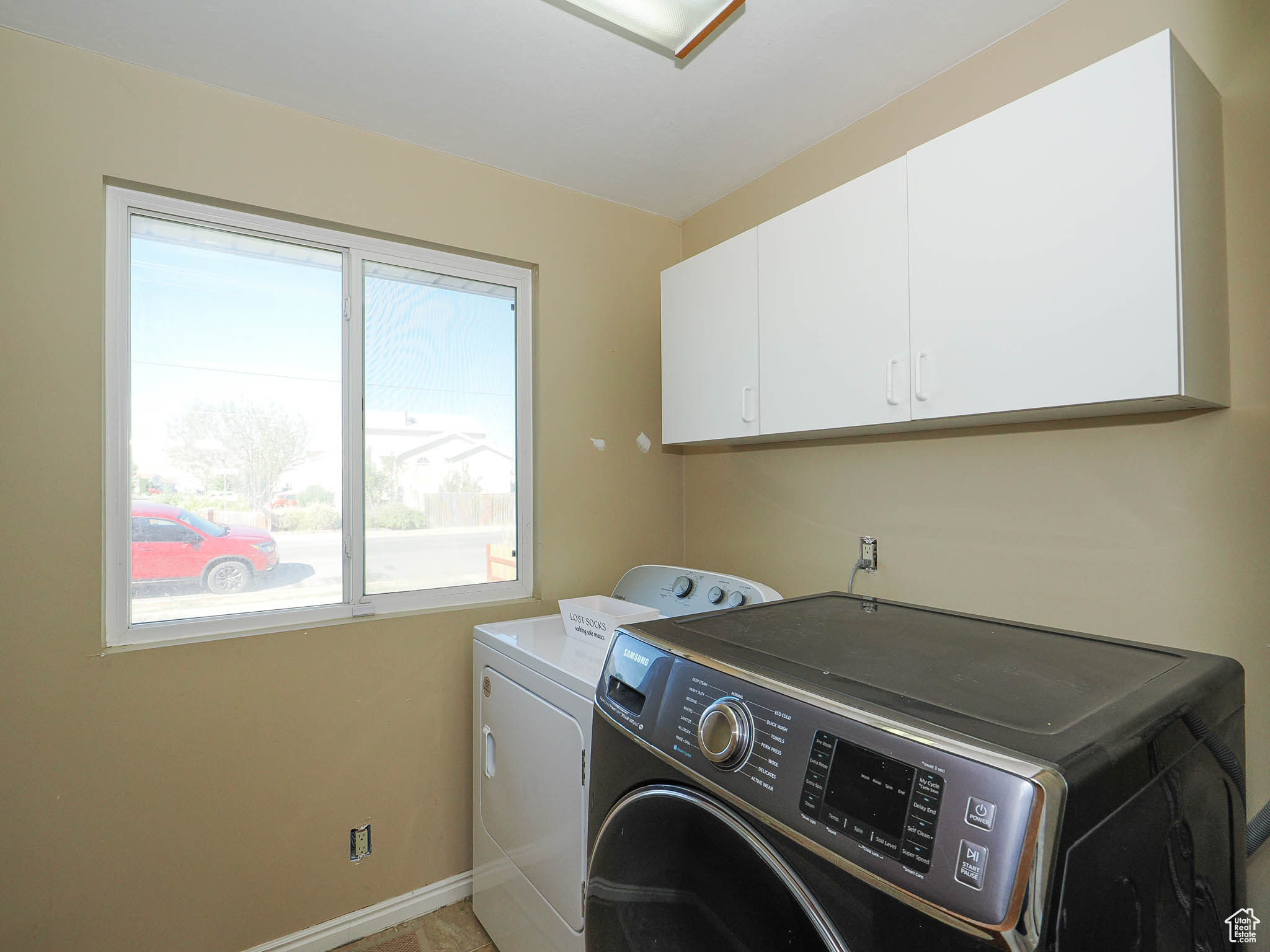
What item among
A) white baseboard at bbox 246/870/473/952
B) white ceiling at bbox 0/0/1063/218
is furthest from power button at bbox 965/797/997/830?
white baseboard at bbox 246/870/473/952

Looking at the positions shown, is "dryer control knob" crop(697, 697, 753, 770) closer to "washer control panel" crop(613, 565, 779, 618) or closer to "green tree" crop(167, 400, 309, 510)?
"washer control panel" crop(613, 565, 779, 618)

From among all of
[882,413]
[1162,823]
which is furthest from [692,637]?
[882,413]

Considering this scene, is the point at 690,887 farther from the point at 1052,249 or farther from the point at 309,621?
the point at 309,621

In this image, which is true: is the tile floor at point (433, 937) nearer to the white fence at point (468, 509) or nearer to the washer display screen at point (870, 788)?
the white fence at point (468, 509)

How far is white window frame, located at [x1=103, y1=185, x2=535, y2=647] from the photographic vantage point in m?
1.66

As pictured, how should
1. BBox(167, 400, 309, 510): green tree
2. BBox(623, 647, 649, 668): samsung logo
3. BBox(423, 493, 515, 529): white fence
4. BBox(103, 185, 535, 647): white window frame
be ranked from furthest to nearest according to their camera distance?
BBox(423, 493, 515, 529): white fence
BBox(167, 400, 309, 510): green tree
BBox(103, 185, 535, 647): white window frame
BBox(623, 647, 649, 668): samsung logo

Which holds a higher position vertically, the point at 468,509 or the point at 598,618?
the point at 468,509

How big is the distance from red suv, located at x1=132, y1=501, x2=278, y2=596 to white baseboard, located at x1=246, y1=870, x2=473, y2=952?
1042 millimetres

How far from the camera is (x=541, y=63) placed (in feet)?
5.44

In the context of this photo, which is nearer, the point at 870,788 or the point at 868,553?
the point at 870,788

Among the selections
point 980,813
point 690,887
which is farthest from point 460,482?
point 980,813

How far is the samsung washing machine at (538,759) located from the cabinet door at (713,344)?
489 millimetres

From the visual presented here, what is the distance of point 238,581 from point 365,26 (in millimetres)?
1529

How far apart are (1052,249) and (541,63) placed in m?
1.33
